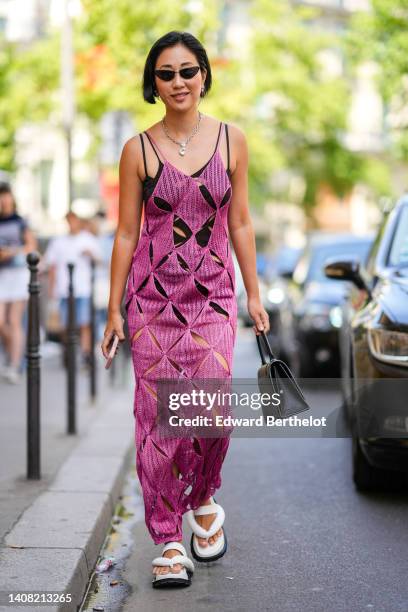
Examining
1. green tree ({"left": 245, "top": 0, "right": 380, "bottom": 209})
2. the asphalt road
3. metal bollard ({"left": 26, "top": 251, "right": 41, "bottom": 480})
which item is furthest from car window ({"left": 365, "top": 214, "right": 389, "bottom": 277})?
green tree ({"left": 245, "top": 0, "right": 380, "bottom": 209})

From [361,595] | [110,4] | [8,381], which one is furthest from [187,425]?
[110,4]

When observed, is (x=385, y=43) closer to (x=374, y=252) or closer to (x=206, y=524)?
(x=374, y=252)

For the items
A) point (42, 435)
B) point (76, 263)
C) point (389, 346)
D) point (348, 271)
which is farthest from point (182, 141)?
point (76, 263)

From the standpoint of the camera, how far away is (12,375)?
41.5 feet

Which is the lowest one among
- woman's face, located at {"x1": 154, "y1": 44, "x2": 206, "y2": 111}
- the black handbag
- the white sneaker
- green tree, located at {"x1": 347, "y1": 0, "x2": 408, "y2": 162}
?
the white sneaker

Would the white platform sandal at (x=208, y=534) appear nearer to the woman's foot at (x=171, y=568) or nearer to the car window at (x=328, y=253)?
the woman's foot at (x=171, y=568)

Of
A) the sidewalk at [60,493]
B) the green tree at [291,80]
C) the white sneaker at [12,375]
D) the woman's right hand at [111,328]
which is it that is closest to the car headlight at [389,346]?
the sidewalk at [60,493]

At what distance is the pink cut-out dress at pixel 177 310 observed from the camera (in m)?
5.00

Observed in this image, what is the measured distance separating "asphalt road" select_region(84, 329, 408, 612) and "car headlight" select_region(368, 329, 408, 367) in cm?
74

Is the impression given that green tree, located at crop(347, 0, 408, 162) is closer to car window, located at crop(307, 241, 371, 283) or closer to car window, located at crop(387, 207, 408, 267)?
car window, located at crop(307, 241, 371, 283)

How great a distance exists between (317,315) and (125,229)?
7767mm

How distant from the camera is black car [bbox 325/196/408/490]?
6.21 metres

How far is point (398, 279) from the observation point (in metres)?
6.96

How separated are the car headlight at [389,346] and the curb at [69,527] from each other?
1.46m
